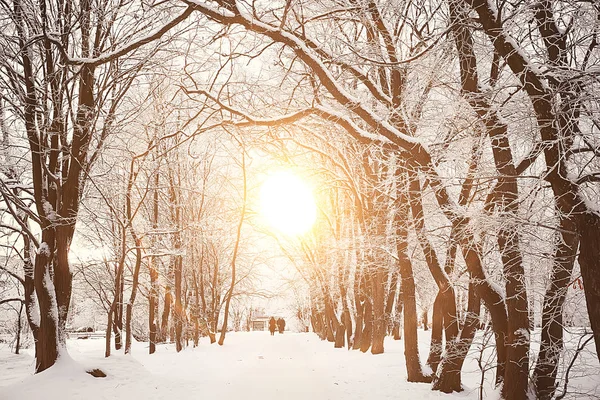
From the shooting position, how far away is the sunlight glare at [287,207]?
63.9 ft

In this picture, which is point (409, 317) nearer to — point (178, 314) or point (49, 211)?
point (49, 211)

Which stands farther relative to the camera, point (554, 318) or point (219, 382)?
point (219, 382)

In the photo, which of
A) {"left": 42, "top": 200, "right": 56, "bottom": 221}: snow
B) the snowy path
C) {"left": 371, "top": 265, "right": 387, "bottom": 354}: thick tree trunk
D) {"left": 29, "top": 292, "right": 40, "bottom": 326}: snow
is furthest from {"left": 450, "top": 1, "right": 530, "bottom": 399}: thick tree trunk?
{"left": 29, "top": 292, "right": 40, "bottom": 326}: snow

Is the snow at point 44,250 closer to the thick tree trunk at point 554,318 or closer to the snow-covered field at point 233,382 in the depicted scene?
the snow-covered field at point 233,382

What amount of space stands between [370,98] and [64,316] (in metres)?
9.38

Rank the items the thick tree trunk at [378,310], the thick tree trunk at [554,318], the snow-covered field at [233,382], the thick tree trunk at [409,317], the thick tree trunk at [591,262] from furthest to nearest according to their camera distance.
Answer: the thick tree trunk at [378,310], the thick tree trunk at [409,317], the snow-covered field at [233,382], the thick tree trunk at [554,318], the thick tree trunk at [591,262]

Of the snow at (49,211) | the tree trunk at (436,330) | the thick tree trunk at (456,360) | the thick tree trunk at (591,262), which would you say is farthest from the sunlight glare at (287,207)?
the thick tree trunk at (591,262)

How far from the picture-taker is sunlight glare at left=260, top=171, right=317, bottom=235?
63.9 ft

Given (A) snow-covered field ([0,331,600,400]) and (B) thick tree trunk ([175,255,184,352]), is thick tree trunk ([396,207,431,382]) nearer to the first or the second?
(A) snow-covered field ([0,331,600,400])

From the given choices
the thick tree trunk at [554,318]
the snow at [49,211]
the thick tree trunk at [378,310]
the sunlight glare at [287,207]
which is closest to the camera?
the thick tree trunk at [554,318]

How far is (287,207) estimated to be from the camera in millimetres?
20922

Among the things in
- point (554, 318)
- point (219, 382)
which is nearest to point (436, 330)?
point (554, 318)

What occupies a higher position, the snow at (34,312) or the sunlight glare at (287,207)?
the sunlight glare at (287,207)

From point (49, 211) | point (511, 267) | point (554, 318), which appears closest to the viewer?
point (554, 318)
